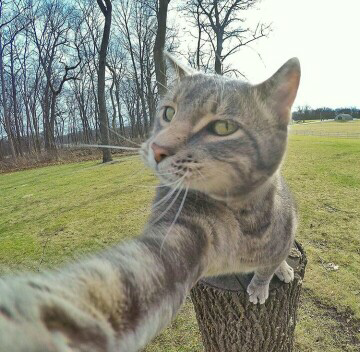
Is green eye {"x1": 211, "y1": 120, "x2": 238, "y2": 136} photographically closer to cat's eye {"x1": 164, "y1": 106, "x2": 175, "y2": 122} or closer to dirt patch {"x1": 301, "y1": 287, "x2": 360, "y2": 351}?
cat's eye {"x1": 164, "y1": 106, "x2": 175, "y2": 122}

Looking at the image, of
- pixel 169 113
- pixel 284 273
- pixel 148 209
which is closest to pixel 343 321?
pixel 284 273

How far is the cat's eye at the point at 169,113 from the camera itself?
1.61 meters

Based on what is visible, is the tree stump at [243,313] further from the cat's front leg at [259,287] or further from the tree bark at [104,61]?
the tree bark at [104,61]

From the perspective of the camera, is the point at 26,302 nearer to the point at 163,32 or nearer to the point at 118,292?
the point at 118,292

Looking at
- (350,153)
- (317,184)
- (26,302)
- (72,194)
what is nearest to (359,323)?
(26,302)

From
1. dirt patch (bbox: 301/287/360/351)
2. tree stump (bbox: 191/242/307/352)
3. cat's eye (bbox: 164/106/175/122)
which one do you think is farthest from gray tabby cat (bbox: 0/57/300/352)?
dirt patch (bbox: 301/287/360/351)

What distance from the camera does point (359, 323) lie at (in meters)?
2.98

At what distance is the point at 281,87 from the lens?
4.78ft

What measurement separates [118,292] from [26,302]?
0.18m

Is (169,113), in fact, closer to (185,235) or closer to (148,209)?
(185,235)

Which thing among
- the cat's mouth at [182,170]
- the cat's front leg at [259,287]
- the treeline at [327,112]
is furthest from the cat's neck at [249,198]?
the treeline at [327,112]

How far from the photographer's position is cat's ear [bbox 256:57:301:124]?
143 centimetres

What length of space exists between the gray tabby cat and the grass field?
0.22 m

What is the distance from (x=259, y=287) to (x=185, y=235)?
1082 mm
